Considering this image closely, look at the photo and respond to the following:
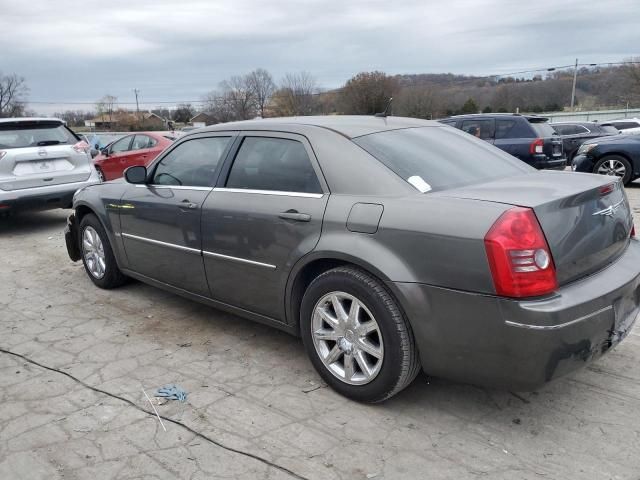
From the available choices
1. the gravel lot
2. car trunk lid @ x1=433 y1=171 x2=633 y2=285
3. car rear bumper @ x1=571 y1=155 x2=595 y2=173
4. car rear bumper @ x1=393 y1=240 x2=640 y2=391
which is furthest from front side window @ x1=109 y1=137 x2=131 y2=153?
car rear bumper @ x1=393 y1=240 x2=640 y2=391

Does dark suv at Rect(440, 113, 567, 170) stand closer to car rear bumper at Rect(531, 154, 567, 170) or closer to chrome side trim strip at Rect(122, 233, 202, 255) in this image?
car rear bumper at Rect(531, 154, 567, 170)

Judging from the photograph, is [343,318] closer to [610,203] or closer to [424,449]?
[424,449]

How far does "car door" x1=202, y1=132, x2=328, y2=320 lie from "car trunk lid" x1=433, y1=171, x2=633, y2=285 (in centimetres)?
82

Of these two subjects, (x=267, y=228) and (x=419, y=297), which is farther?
(x=267, y=228)

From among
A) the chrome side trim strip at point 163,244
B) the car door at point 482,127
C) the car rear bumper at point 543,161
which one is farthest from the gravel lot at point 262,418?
the car door at point 482,127

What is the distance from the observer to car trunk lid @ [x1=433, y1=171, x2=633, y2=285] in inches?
102

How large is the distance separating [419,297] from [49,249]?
242 inches

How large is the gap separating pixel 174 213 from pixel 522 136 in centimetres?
933

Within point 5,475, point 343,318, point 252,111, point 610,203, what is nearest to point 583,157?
point 610,203

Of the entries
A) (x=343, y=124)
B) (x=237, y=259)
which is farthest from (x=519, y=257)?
(x=237, y=259)

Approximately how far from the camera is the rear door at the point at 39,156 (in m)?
7.86

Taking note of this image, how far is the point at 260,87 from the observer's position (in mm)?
48906

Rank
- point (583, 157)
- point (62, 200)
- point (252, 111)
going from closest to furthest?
1. point (62, 200)
2. point (583, 157)
3. point (252, 111)

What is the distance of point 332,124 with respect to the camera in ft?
11.6
